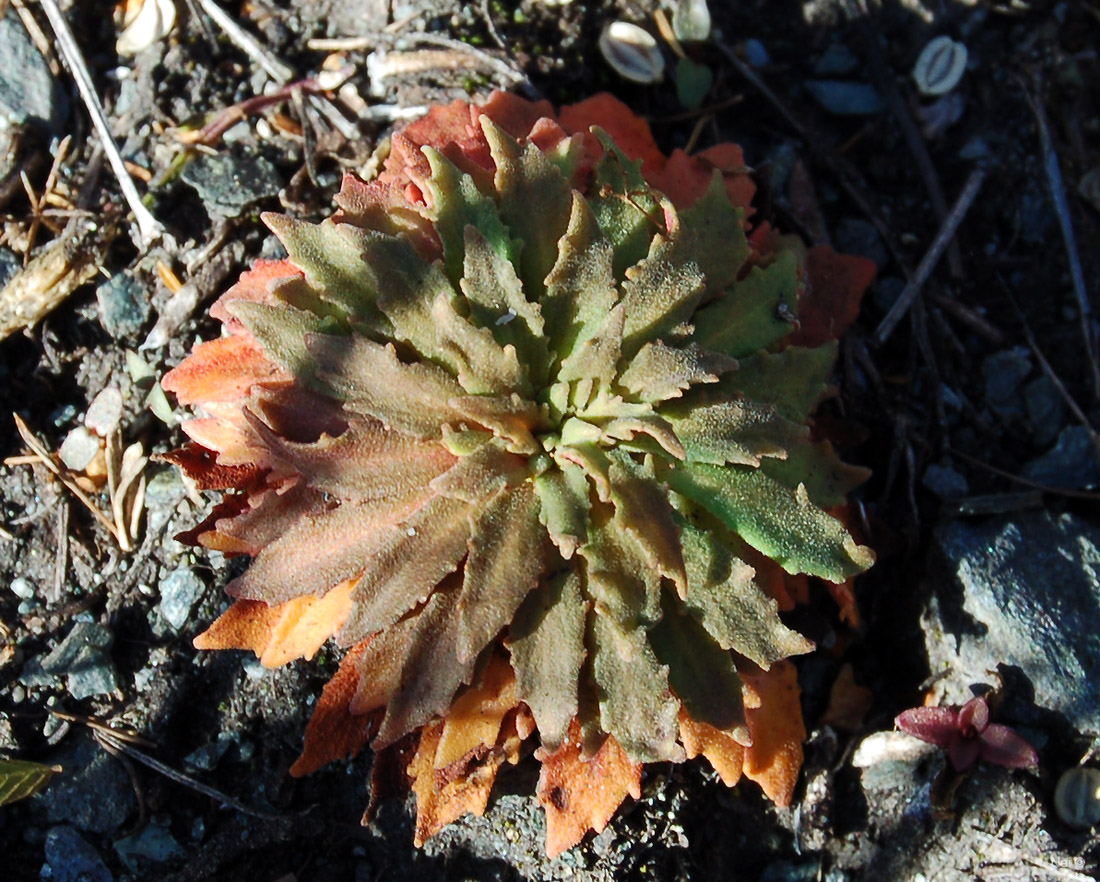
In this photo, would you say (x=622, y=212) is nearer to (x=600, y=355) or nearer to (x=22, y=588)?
(x=600, y=355)

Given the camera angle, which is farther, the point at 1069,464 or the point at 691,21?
the point at 691,21

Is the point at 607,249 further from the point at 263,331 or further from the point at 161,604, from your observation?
the point at 161,604

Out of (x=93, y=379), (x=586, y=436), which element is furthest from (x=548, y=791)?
(x=93, y=379)

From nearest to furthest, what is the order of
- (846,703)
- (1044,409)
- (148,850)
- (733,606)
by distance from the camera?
1. (733,606)
2. (148,850)
3. (846,703)
4. (1044,409)

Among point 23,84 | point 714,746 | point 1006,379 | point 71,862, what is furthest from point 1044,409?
point 23,84

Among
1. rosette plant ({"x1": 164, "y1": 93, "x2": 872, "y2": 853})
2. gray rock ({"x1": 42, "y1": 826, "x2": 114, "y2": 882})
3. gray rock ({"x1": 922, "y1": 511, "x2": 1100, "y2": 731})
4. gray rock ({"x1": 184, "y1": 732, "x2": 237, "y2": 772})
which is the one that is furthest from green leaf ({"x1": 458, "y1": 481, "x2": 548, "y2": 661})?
gray rock ({"x1": 922, "y1": 511, "x2": 1100, "y2": 731})

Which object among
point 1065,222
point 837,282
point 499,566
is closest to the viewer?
point 499,566

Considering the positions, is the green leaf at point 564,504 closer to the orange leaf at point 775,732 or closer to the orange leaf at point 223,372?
the orange leaf at point 775,732

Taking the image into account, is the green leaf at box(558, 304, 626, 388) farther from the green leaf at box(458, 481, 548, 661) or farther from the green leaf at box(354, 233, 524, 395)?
the green leaf at box(458, 481, 548, 661)
